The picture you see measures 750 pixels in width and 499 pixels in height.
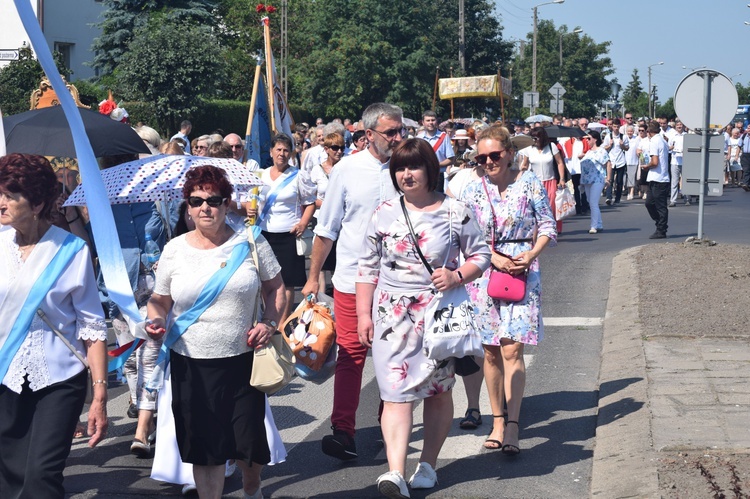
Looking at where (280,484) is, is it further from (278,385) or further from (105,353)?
(105,353)

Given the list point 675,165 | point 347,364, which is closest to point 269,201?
point 347,364

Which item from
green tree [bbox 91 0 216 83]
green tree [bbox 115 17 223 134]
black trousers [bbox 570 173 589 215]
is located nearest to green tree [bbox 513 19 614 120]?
green tree [bbox 91 0 216 83]

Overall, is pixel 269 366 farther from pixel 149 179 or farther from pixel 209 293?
pixel 149 179

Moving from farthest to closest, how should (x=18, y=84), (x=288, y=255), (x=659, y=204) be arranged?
(x=18, y=84) < (x=659, y=204) < (x=288, y=255)

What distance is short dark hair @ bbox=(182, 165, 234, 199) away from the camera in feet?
15.7

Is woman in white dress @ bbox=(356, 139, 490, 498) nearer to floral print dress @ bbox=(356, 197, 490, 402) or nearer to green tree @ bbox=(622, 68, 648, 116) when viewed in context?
floral print dress @ bbox=(356, 197, 490, 402)

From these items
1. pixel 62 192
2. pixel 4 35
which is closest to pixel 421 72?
pixel 4 35

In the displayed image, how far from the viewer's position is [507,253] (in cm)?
647

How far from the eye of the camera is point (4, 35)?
45.6 meters

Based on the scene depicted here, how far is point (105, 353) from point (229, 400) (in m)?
0.69

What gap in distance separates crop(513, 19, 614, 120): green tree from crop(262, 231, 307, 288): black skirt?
3026 inches

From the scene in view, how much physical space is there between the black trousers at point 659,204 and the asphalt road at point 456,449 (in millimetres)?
7883

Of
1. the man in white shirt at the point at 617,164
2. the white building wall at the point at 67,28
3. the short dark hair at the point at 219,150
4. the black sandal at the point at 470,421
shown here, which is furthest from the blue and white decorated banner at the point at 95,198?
the white building wall at the point at 67,28

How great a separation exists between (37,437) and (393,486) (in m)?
1.75
